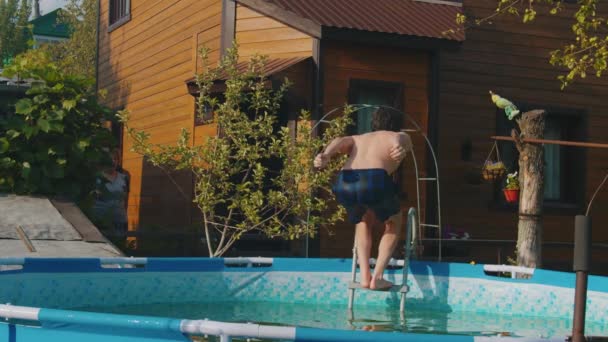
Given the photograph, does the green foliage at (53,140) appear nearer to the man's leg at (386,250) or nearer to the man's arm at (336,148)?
the man's arm at (336,148)

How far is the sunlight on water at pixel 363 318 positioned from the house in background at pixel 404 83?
190 inches

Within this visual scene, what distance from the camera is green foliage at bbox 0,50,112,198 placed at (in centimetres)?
1216

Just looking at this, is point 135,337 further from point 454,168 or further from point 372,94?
point 454,168

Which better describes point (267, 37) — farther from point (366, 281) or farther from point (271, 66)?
point (366, 281)

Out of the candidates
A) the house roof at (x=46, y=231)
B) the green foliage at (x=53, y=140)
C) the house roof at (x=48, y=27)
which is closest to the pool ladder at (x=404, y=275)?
the house roof at (x=46, y=231)

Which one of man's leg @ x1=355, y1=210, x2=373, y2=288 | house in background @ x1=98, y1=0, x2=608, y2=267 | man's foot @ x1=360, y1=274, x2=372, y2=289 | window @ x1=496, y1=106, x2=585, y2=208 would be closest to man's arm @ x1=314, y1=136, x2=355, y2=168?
man's leg @ x1=355, y1=210, x2=373, y2=288

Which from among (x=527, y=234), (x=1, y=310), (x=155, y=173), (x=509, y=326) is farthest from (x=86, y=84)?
(x=1, y=310)

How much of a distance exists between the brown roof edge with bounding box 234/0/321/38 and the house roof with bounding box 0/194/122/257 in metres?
4.07

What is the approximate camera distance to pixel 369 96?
46.9 ft

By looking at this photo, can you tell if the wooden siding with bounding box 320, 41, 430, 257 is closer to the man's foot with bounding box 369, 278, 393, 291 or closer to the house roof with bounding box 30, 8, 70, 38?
the man's foot with bounding box 369, 278, 393, 291

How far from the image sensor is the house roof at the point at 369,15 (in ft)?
44.2

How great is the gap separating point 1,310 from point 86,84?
347 inches

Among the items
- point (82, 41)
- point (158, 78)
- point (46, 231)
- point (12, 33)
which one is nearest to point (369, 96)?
A: point (158, 78)

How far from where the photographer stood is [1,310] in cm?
445
